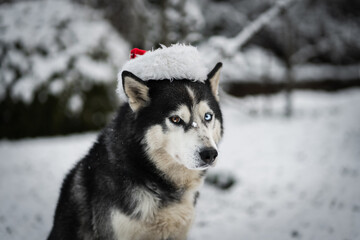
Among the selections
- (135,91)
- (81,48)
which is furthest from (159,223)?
(81,48)

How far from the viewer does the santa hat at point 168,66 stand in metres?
2.08

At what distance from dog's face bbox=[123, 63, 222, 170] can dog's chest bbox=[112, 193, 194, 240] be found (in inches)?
15.3

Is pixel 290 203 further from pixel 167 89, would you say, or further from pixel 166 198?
pixel 167 89

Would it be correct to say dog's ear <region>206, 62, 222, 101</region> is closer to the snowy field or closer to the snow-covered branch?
the snowy field

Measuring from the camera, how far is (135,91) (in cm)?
207

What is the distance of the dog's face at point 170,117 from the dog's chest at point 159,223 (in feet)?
1.27

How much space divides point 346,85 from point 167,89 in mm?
15081

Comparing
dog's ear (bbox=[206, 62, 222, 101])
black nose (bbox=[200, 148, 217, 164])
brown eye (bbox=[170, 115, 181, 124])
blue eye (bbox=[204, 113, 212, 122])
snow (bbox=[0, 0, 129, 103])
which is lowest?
snow (bbox=[0, 0, 129, 103])

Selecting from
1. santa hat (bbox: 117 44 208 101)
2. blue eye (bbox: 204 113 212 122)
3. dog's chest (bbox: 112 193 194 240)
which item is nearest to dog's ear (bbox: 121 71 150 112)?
santa hat (bbox: 117 44 208 101)

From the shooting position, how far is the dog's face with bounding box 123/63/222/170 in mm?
1973

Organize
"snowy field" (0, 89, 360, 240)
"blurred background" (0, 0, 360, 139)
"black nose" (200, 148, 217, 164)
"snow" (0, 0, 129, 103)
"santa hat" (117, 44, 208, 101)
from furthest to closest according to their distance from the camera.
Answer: "snow" (0, 0, 129, 103)
"blurred background" (0, 0, 360, 139)
"snowy field" (0, 89, 360, 240)
"santa hat" (117, 44, 208, 101)
"black nose" (200, 148, 217, 164)

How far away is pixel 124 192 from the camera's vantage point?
2.00 meters

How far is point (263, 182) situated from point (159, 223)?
3.62m

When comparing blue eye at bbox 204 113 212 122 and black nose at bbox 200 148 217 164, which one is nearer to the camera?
black nose at bbox 200 148 217 164
